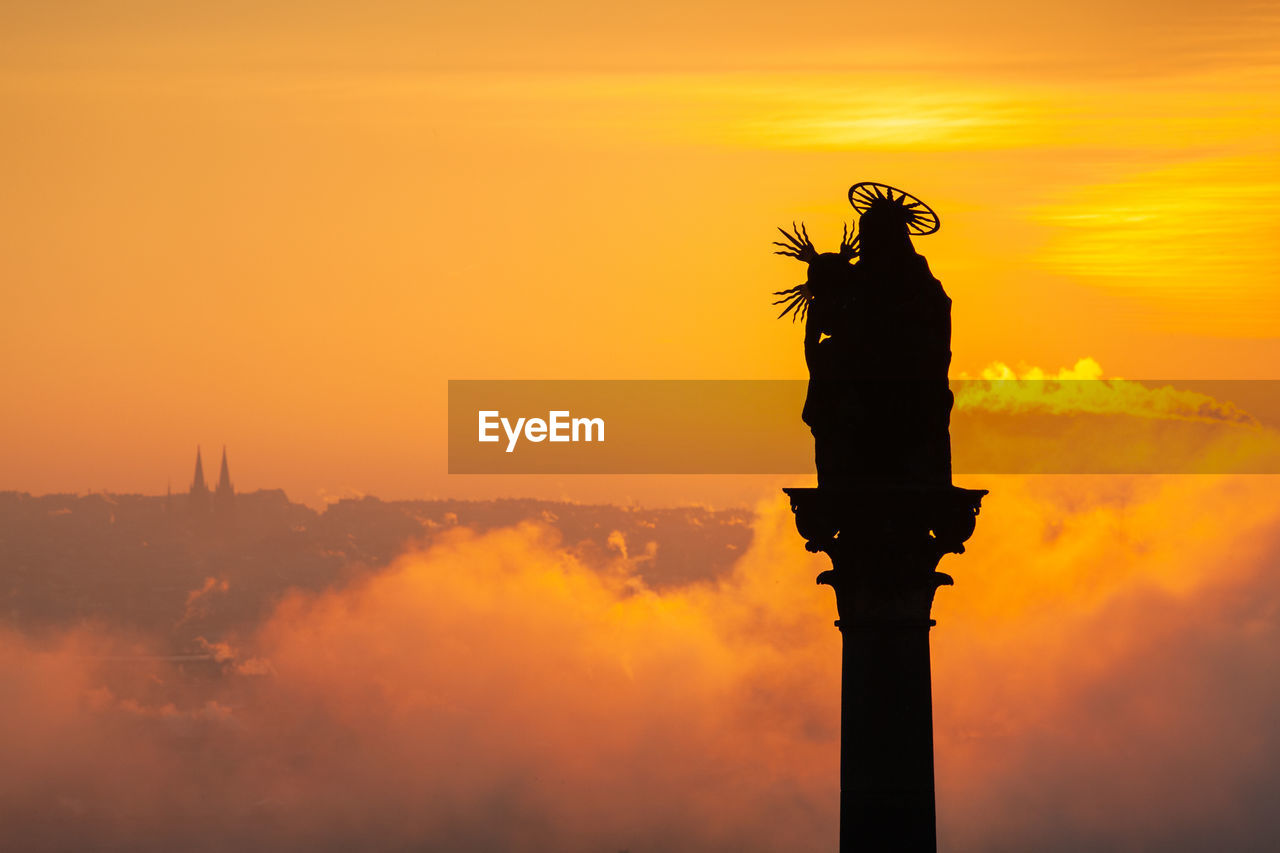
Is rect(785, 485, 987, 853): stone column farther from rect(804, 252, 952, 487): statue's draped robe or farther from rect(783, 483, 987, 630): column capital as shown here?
rect(804, 252, 952, 487): statue's draped robe

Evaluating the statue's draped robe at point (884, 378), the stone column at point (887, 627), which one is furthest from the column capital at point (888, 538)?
the statue's draped robe at point (884, 378)

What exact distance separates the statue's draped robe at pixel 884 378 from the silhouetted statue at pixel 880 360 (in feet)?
0.06

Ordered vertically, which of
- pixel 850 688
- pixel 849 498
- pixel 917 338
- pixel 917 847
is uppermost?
pixel 917 338

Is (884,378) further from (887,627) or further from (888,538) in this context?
(887,627)

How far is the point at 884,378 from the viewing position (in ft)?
123

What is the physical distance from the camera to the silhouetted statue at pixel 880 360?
37344 mm

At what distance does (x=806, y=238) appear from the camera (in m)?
38.1

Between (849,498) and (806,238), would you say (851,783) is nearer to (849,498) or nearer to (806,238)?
(849,498)

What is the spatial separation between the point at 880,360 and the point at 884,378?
1.03 feet

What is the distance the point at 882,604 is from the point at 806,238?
643 centimetres

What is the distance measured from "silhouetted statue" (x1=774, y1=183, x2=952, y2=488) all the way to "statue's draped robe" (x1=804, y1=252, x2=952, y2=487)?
17 mm

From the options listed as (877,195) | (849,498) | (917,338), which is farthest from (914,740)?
(877,195)

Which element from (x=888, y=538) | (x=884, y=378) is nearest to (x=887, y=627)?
(x=888, y=538)

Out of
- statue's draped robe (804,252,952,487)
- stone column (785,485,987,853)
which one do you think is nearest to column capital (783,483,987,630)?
stone column (785,485,987,853)
